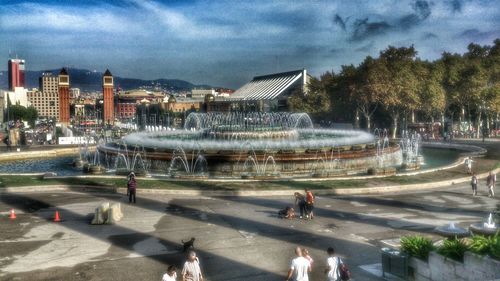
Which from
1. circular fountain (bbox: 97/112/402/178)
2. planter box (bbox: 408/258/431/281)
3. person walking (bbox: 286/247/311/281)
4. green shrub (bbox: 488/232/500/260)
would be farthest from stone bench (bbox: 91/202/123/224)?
green shrub (bbox: 488/232/500/260)

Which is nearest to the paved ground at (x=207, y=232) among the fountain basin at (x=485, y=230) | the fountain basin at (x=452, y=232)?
the fountain basin at (x=452, y=232)

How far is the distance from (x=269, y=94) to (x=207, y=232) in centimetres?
12695

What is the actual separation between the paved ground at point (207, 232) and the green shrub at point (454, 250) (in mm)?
2169

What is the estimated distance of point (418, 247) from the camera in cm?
1148

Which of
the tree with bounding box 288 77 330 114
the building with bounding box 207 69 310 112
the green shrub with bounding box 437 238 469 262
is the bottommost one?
the green shrub with bounding box 437 238 469 262

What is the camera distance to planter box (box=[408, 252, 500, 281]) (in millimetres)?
9711

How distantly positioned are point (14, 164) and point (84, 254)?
3275 centimetres

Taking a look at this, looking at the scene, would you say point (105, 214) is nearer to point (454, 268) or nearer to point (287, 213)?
point (287, 213)

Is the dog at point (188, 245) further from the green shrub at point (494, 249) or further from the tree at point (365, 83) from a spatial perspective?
the tree at point (365, 83)

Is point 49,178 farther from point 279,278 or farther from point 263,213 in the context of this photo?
point 279,278

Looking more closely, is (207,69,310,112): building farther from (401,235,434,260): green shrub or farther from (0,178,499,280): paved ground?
(401,235,434,260): green shrub

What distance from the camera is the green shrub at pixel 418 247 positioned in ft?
37.3

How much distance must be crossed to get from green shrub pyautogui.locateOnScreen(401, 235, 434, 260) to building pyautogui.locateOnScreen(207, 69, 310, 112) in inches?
4407

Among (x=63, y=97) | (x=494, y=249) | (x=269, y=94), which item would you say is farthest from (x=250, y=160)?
(x=269, y=94)
